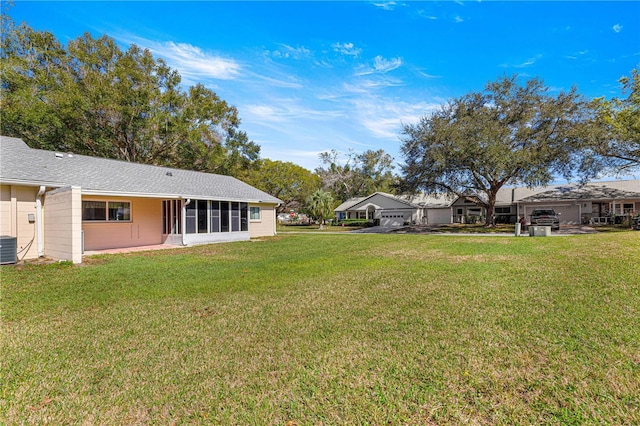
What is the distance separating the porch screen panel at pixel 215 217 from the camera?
15.0 meters

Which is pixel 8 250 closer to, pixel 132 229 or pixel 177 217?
pixel 132 229

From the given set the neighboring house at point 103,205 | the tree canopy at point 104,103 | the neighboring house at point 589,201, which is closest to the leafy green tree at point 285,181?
the tree canopy at point 104,103

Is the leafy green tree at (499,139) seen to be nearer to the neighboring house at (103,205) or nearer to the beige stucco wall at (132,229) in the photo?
the neighboring house at (103,205)

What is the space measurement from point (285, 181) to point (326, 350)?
37.1m

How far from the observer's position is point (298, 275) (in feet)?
24.0

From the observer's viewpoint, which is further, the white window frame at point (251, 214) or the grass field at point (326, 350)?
the white window frame at point (251, 214)

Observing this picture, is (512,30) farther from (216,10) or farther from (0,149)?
(0,149)

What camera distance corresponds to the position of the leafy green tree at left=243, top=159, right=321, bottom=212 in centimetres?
3828

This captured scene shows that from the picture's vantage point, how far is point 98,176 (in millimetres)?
12289

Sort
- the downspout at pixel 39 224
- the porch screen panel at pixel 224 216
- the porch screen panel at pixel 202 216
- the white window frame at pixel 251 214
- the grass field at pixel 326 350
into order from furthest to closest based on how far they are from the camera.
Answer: the white window frame at pixel 251 214 < the porch screen panel at pixel 224 216 < the porch screen panel at pixel 202 216 < the downspout at pixel 39 224 < the grass field at pixel 326 350

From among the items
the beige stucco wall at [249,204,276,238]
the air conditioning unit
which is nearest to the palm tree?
the beige stucco wall at [249,204,276,238]

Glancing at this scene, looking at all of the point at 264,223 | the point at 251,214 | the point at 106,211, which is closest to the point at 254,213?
the point at 251,214

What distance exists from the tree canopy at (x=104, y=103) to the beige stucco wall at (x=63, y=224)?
13276 mm

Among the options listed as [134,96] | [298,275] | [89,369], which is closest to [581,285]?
[298,275]
